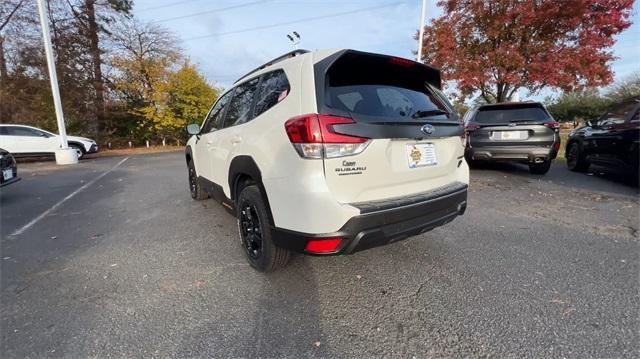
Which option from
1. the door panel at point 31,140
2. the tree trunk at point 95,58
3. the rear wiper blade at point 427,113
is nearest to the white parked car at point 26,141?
the door panel at point 31,140

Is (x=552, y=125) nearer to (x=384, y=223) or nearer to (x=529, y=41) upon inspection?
(x=384, y=223)

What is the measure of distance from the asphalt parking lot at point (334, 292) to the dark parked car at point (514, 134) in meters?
1.85

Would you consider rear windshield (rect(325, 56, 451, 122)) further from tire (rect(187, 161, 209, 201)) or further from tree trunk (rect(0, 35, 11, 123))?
tree trunk (rect(0, 35, 11, 123))

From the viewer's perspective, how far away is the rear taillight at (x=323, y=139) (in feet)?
6.61

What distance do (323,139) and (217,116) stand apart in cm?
243

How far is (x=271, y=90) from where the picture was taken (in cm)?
261

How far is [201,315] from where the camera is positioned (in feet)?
7.25

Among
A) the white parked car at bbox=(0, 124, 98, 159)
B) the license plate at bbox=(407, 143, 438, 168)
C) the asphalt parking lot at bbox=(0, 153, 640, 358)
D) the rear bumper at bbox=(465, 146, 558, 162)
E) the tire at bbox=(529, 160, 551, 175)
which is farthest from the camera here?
the white parked car at bbox=(0, 124, 98, 159)

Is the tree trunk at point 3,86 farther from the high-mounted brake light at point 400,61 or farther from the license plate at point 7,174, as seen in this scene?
the high-mounted brake light at point 400,61

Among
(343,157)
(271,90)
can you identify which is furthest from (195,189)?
(343,157)

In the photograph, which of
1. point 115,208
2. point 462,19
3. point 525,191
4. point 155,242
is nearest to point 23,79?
point 115,208

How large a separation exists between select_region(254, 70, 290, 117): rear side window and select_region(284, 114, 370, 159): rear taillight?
424 millimetres

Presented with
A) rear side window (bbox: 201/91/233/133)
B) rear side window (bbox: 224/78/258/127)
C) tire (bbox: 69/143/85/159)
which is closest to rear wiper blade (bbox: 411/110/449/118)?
rear side window (bbox: 224/78/258/127)

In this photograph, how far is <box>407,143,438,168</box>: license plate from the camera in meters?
2.36
